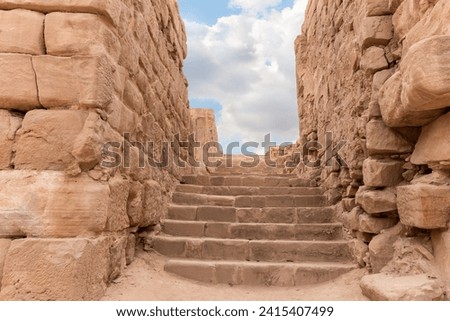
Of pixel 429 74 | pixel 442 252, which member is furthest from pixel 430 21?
pixel 442 252

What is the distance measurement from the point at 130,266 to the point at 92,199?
1001 mm

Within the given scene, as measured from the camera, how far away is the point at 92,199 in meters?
2.07

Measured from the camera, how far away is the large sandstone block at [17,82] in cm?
209

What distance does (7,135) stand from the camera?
209 centimetres

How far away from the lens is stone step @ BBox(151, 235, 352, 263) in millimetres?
3152

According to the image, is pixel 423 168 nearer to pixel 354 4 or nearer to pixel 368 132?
pixel 368 132

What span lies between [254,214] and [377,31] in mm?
2258

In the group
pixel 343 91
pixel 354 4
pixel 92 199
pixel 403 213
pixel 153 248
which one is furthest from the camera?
pixel 343 91

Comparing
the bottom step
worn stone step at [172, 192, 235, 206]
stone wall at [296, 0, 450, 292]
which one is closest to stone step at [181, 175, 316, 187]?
worn stone step at [172, 192, 235, 206]

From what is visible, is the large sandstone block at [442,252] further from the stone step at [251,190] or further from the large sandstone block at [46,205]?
the stone step at [251,190]

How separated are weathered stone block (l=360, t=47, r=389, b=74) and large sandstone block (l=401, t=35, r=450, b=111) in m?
0.81

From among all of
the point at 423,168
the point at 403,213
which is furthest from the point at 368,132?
the point at 403,213

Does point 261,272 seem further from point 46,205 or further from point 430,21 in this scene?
point 430,21

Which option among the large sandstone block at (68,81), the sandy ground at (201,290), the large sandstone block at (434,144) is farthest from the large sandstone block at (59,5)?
the large sandstone block at (434,144)
